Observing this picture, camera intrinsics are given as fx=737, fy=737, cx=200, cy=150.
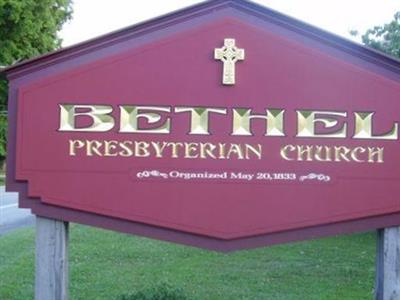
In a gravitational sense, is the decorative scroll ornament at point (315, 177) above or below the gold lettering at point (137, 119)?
below

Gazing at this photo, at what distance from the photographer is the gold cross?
4977 mm

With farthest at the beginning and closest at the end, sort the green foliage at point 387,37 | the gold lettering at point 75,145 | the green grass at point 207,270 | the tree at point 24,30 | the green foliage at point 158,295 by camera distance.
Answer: the tree at point 24,30, the green foliage at point 387,37, the green grass at point 207,270, the green foliage at point 158,295, the gold lettering at point 75,145

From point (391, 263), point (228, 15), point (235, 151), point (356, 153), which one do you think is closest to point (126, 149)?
point (235, 151)

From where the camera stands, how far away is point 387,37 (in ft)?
45.3

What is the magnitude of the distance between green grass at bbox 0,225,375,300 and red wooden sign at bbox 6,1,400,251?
2.88m

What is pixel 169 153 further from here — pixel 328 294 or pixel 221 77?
pixel 328 294

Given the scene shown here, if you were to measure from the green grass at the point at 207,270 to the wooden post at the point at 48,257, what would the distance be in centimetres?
278

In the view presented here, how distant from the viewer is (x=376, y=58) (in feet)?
16.7

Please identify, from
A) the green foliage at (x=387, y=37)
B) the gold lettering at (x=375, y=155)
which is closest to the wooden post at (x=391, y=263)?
the gold lettering at (x=375, y=155)

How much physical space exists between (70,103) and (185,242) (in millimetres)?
1223

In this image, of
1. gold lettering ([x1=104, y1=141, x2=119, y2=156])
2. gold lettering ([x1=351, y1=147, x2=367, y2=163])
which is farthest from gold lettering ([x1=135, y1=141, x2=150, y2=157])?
gold lettering ([x1=351, y1=147, x2=367, y2=163])

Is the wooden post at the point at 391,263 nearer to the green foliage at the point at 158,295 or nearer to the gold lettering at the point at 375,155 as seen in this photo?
the gold lettering at the point at 375,155

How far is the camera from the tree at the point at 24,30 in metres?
35.4

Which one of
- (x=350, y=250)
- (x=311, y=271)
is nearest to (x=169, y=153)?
(x=311, y=271)
